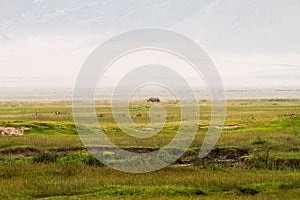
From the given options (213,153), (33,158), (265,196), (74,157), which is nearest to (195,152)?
(213,153)

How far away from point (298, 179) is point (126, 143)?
20.5 meters

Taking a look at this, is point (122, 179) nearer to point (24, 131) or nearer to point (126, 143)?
point (126, 143)

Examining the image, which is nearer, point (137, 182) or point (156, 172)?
point (137, 182)

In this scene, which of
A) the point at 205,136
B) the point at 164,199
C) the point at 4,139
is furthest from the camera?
the point at 205,136

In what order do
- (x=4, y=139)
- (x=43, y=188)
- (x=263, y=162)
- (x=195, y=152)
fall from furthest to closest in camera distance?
(x=4, y=139) → (x=195, y=152) → (x=263, y=162) → (x=43, y=188)

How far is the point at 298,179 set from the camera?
84.5 feet

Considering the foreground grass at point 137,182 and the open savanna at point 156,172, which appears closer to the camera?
the foreground grass at point 137,182

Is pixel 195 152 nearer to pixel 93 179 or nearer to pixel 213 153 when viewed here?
pixel 213 153

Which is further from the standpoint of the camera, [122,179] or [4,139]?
[4,139]

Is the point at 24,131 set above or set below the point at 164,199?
above

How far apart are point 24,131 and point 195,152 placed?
2003cm

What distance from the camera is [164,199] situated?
21078 millimetres

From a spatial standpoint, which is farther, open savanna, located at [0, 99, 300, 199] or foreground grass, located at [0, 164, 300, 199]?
open savanna, located at [0, 99, 300, 199]

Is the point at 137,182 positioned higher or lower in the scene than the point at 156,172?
lower
